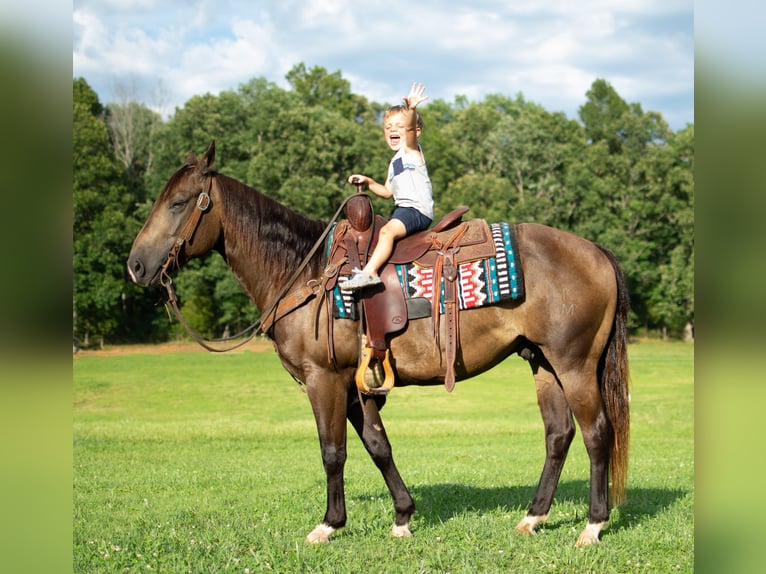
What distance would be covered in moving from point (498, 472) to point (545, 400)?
3.35 meters

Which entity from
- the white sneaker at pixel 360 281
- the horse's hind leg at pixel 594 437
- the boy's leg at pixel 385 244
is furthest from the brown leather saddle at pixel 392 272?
the horse's hind leg at pixel 594 437

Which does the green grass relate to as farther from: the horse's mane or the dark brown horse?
the horse's mane

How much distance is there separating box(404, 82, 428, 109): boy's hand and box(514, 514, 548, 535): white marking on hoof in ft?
11.3

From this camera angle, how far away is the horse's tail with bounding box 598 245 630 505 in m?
5.53

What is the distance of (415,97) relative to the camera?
540cm

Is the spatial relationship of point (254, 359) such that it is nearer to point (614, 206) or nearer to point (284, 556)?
point (614, 206)

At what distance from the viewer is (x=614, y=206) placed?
4150 centimetres

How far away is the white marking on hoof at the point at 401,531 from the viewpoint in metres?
5.47

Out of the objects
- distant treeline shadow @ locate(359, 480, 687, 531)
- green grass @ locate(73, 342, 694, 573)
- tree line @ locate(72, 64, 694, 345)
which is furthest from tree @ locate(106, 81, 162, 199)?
distant treeline shadow @ locate(359, 480, 687, 531)

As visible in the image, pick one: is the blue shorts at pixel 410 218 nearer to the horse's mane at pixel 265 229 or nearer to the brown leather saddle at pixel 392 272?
the brown leather saddle at pixel 392 272

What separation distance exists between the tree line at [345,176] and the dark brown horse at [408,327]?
2934cm

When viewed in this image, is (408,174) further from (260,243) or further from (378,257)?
(260,243)

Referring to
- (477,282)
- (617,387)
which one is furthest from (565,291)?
(617,387)

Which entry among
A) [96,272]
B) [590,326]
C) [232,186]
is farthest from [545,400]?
[96,272]
